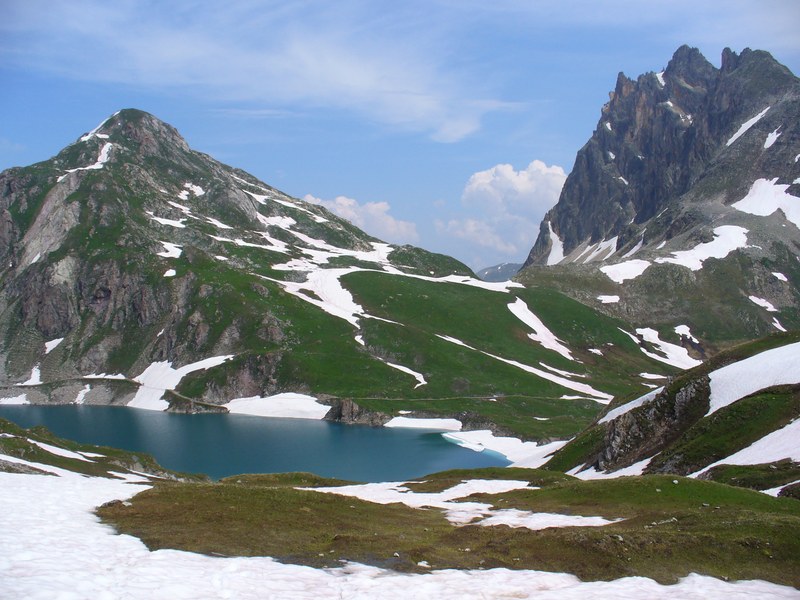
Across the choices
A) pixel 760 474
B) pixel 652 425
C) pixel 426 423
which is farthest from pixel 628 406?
pixel 426 423

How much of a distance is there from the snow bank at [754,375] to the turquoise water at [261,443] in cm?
5149

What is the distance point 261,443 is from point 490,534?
9644 centimetres

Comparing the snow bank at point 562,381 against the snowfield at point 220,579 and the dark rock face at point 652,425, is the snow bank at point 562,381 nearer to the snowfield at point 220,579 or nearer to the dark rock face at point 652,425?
the dark rock face at point 652,425

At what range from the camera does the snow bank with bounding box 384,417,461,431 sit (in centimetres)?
14562

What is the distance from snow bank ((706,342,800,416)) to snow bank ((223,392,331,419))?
357 ft

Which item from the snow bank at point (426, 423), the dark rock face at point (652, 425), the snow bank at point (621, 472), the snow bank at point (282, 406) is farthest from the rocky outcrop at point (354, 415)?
the dark rock face at point (652, 425)

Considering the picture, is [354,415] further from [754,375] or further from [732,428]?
[732,428]

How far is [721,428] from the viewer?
52.6 meters

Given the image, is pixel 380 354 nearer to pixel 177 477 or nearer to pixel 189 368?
pixel 189 368

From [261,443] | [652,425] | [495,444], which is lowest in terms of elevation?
[495,444]

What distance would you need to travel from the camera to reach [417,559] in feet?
80.4

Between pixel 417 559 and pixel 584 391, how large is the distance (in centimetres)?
15839

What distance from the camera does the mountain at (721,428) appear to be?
45312 millimetres

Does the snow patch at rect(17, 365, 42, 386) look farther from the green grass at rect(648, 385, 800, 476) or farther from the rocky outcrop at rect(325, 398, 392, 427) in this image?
the green grass at rect(648, 385, 800, 476)
